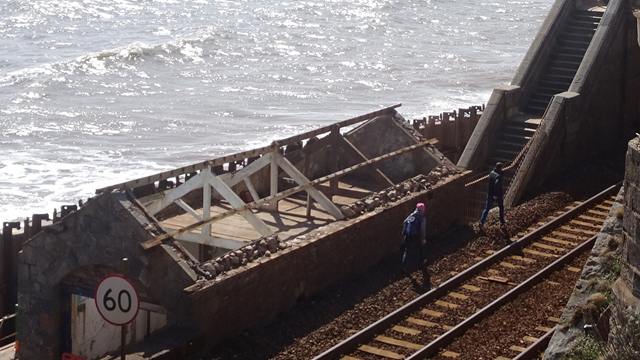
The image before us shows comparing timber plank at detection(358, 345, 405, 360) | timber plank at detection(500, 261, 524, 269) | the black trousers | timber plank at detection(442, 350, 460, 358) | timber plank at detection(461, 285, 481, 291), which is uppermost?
the black trousers

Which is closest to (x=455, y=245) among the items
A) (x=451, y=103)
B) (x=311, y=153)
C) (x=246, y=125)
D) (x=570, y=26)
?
(x=311, y=153)

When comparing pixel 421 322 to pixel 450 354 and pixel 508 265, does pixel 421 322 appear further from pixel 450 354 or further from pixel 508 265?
pixel 508 265

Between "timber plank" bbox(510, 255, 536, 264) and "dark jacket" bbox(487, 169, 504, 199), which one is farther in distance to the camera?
"dark jacket" bbox(487, 169, 504, 199)

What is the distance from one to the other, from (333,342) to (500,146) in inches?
437

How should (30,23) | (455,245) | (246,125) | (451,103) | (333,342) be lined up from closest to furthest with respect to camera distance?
(333,342), (455,245), (246,125), (451,103), (30,23)

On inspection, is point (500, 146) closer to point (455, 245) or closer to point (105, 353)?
point (455, 245)

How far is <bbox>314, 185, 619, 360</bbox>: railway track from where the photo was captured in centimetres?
1333

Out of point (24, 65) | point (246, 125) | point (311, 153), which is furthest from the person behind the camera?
point (24, 65)

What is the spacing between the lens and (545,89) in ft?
82.8

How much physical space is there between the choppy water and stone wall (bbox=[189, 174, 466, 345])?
43.1 ft

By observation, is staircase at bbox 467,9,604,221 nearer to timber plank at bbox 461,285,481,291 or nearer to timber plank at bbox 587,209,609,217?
timber plank at bbox 587,209,609,217

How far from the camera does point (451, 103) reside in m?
42.3

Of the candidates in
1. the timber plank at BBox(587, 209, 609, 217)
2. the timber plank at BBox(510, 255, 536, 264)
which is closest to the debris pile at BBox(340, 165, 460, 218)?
the timber plank at BBox(510, 255, 536, 264)

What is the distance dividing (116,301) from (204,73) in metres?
40.2
